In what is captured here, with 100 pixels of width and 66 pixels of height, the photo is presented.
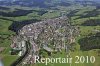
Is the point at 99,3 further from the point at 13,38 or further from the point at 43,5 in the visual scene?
the point at 13,38

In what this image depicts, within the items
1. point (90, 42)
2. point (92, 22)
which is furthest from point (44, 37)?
point (92, 22)

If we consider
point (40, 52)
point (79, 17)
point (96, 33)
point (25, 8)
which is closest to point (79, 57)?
point (40, 52)

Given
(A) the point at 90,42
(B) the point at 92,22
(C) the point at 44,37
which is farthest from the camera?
(B) the point at 92,22

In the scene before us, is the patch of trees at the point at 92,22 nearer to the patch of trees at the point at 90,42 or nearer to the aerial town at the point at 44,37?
the aerial town at the point at 44,37

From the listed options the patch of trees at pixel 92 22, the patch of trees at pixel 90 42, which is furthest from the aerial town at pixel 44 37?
the patch of trees at pixel 92 22

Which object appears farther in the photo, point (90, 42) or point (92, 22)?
point (92, 22)

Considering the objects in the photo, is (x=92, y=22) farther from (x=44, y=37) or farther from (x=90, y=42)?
(x=44, y=37)
